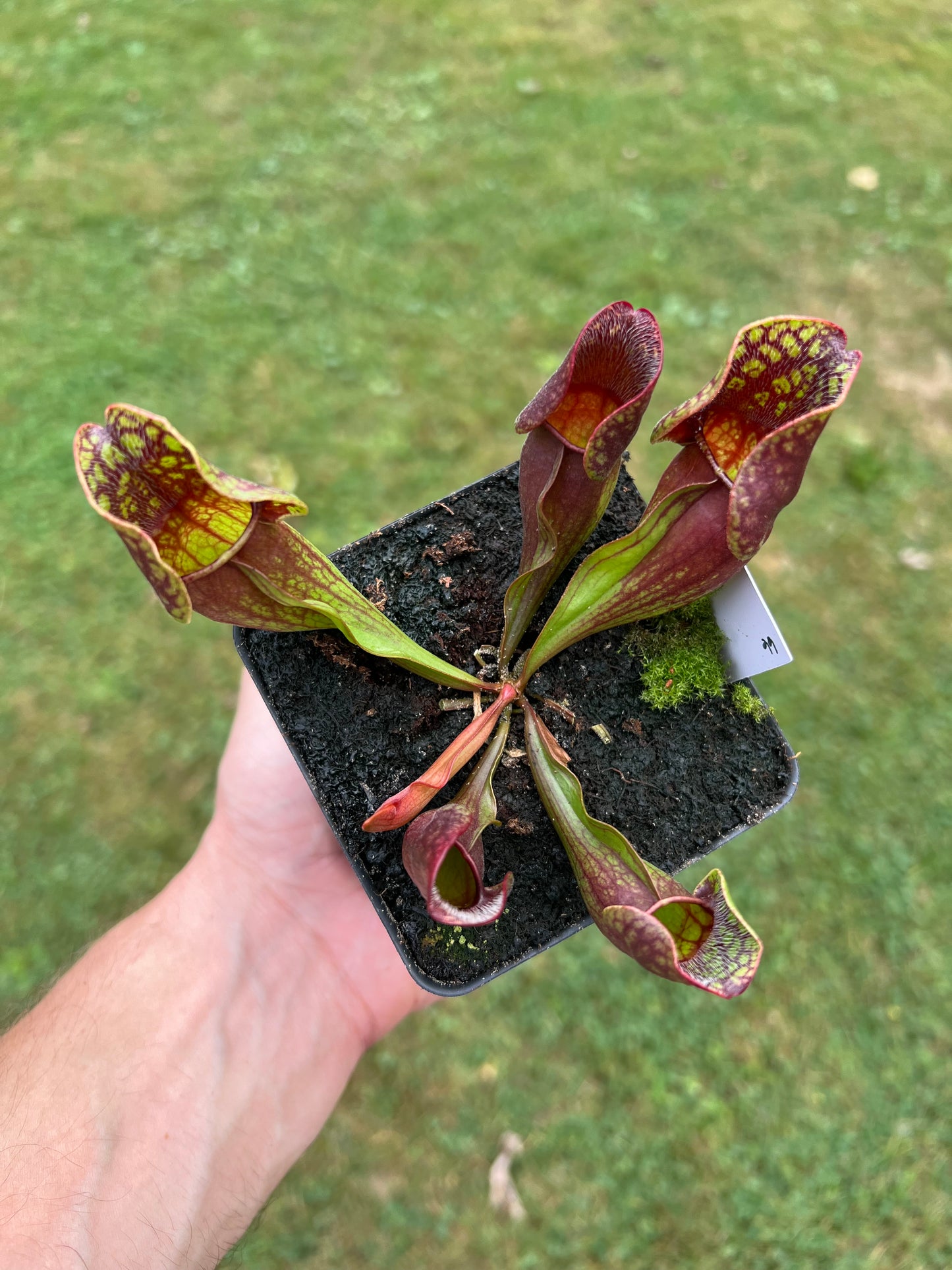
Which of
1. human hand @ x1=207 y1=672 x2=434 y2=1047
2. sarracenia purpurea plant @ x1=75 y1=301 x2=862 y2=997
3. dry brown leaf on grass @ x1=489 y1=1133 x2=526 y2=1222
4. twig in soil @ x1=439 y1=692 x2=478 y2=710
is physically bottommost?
dry brown leaf on grass @ x1=489 y1=1133 x2=526 y2=1222

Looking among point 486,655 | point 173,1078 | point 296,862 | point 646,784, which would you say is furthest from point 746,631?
point 173,1078

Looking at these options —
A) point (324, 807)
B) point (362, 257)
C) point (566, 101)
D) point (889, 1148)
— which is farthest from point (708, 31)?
point (889, 1148)

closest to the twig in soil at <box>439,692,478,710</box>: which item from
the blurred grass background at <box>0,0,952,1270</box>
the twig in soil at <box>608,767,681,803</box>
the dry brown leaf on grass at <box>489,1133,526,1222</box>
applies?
the twig in soil at <box>608,767,681,803</box>

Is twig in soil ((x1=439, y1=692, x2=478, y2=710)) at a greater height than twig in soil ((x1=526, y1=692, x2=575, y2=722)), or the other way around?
twig in soil ((x1=439, y1=692, x2=478, y2=710))

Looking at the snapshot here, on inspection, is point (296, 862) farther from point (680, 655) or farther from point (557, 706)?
point (680, 655)

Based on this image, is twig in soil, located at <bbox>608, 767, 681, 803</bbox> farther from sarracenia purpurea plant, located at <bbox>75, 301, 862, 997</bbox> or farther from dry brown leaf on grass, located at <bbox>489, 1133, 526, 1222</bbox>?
dry brown leaf on grass, located at <bbox>489, 1133, 526, 1222</bbox>
